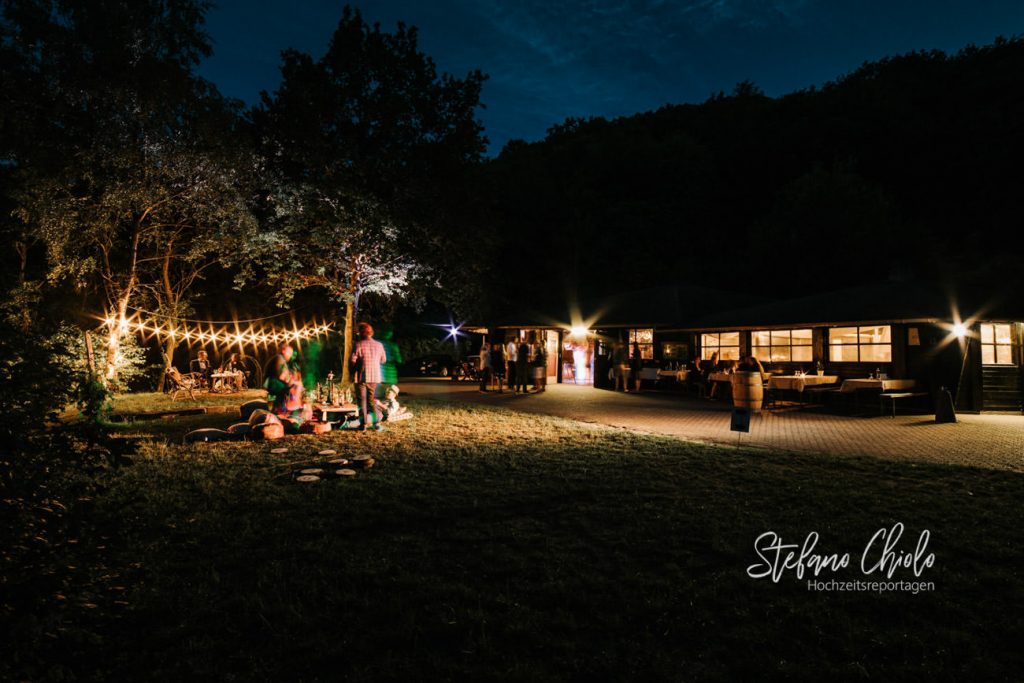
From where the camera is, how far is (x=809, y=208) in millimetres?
30484

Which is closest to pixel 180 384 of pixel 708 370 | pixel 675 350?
pixel 708 370

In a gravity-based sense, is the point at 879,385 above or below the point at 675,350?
below

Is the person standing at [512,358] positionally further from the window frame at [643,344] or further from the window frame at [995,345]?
the window frame at [995,345]

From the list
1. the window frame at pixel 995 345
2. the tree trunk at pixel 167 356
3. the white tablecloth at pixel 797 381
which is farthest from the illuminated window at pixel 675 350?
the tree trunk at pixel 167 356

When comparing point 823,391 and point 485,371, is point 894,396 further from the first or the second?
point 485,371

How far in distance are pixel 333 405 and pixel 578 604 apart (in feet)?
26.0

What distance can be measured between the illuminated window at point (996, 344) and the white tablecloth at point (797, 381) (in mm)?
3127

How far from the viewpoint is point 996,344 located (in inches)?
514

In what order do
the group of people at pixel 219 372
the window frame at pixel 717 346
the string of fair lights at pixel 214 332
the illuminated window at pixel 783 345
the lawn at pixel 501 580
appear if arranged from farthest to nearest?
the window frame at pixel 717 346 → the group of people at pixel 219 372 → the illuminated window at pixel 783 345 → the string of fair lights at pixel 214 332 → the lawn at pixel 501 580

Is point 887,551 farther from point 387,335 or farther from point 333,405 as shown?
point 387,335

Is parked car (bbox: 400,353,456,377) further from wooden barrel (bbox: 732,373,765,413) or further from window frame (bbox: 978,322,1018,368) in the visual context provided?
window frame (bbox: 978,322,1018,368)

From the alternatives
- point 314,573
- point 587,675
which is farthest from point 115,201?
point 587,675

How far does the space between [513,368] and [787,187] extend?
2569cm
